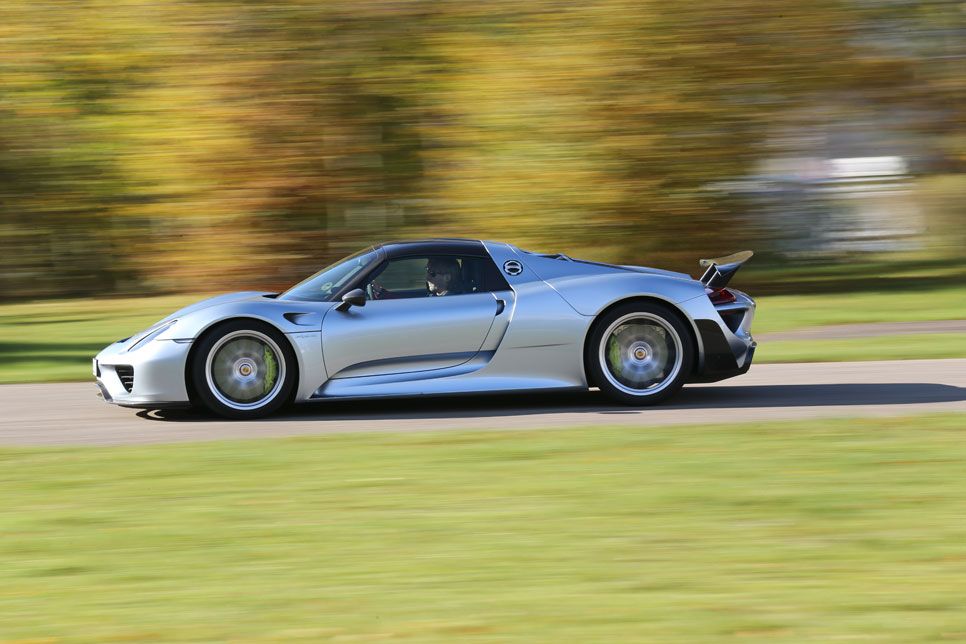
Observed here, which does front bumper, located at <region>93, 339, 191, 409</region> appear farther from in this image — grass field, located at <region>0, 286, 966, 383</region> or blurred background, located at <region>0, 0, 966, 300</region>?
blurred background, located at <region>0, 0, 966, 300</region>

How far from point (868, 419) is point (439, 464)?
9.64ft

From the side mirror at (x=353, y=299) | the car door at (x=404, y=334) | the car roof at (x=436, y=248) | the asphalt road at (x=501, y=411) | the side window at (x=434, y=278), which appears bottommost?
the asphalt road at (x=501, y=411)

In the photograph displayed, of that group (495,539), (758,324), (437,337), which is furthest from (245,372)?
(758,324)

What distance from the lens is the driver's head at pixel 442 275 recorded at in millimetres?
8367

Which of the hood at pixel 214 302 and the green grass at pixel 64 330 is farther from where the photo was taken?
the green grass at pixel 64 330

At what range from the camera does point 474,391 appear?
8.23m

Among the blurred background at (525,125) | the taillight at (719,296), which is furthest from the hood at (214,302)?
the blurred background at (525,125)

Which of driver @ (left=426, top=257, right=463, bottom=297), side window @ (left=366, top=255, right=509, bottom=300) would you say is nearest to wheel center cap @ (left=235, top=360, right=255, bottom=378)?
side window @ (left=366, top=255, right=509, bottom=300)

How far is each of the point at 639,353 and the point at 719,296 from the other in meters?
0.70

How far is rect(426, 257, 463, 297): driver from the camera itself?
836cm

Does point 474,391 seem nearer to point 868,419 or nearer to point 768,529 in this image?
point 868,419

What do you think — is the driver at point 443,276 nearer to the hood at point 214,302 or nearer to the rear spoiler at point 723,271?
the hood at point 214,302

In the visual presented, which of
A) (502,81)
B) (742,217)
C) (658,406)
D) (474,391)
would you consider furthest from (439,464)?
(742,217)

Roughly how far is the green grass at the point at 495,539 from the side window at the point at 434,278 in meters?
1.37
